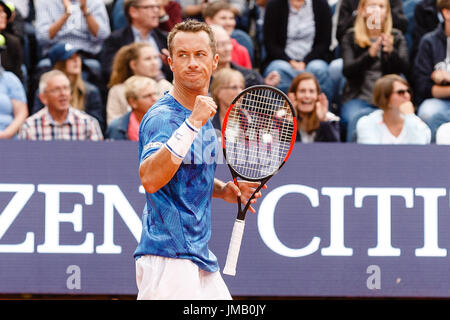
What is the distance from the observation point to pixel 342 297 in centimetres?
656

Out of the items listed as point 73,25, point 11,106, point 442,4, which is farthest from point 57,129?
point 442,4

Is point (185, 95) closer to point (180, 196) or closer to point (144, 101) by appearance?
point (180, 196)

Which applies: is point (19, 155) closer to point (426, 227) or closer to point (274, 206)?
point (274, 206)

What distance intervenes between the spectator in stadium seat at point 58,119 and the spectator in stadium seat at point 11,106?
4.1 inches

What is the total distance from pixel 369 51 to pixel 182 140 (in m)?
4.54

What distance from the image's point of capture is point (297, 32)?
7793mm

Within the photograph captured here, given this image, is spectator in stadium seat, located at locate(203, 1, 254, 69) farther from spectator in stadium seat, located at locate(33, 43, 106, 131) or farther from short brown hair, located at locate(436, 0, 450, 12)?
short brown hair, located at locate(436, 0, 450, 12)

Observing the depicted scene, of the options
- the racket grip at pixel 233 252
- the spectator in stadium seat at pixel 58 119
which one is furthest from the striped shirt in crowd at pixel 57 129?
the racket grip at pixel 233 252

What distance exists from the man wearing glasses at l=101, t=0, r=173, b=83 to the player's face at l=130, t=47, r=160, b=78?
29 cm

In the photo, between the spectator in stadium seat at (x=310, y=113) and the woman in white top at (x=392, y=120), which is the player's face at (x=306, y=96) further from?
the woman in white top at (x=392, y=120)

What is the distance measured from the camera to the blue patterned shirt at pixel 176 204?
353cm

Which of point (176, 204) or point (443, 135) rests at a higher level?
point (443, 135)

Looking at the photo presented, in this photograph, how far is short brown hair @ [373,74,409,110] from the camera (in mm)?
7066
